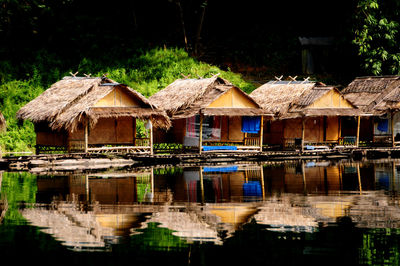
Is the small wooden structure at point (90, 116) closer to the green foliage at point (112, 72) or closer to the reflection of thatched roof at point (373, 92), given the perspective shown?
the green foliage at point (112, 72)

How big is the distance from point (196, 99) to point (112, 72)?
8.75 meters

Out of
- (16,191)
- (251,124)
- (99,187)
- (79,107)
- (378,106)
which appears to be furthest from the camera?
(378,106)

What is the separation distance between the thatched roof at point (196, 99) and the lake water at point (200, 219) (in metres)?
7.37

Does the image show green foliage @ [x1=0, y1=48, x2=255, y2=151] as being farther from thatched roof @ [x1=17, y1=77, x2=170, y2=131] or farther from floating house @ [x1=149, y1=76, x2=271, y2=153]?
thatched roof @ [x1=17, y1=77, x2=170, y2=131]

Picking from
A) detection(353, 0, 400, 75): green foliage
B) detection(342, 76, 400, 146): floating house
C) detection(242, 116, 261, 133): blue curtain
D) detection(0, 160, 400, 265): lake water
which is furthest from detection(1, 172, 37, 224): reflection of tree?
detection(353, 0, 400, 75): green foliage

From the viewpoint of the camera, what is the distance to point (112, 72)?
39.8 meters

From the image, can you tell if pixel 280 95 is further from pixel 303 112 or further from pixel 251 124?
pixel 251 124

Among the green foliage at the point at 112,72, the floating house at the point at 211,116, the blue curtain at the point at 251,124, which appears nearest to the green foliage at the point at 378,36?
the green foliage at the point at 112,72

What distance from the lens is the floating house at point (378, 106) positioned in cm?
3681

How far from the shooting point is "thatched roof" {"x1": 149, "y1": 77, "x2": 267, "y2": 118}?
3184cm

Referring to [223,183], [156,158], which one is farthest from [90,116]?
[223,183]

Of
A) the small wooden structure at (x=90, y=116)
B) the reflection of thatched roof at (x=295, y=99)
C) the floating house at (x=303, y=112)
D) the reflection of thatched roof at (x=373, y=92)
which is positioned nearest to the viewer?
the small wooden structure at (x=90, y=116)

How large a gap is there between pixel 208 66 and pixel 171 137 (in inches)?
357

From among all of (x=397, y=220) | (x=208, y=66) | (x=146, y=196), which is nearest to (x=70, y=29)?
(x=208, y=66)
